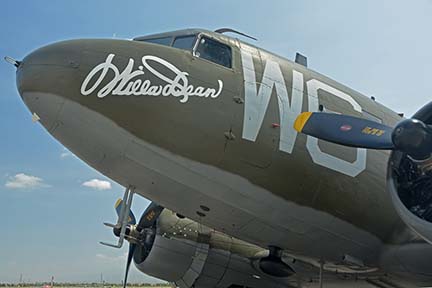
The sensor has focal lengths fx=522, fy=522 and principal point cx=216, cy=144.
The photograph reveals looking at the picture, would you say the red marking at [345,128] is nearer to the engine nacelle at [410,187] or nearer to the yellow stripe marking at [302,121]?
the yellow stripe marking at [302,121]

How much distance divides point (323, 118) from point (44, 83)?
377 centimetres

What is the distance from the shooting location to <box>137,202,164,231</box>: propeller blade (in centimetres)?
1138

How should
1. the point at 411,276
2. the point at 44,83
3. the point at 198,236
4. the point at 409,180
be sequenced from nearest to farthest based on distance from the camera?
the point at 44,83 → the point at 409,180 → the point at 411,276 → the point at 198,236

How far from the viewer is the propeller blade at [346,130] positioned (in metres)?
6.92

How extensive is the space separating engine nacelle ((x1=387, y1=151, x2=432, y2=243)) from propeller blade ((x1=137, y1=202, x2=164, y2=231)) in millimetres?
5664

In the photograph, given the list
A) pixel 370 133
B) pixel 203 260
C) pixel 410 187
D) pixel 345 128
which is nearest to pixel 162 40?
pixel 345 128

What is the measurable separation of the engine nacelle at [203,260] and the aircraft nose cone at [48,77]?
482 centimetres

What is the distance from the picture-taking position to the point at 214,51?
315 inches

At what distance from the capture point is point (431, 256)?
8.02 meters

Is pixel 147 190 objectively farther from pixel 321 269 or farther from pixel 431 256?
pixel 431 256

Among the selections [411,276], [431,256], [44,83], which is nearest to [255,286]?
[411,276]

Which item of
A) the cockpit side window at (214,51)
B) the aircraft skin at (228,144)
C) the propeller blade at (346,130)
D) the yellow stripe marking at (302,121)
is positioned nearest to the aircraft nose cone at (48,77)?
the aircraft skin at (228,144)

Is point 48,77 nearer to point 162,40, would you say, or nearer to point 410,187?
point 162,40

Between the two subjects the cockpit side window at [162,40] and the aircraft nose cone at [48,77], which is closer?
the aircraft nose cone at [48,77]
